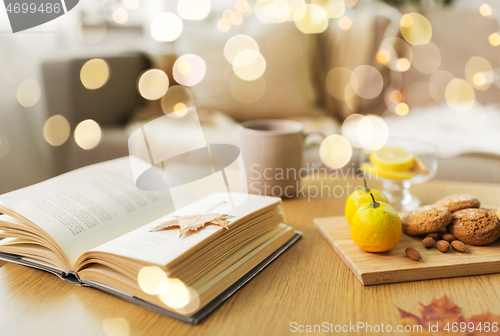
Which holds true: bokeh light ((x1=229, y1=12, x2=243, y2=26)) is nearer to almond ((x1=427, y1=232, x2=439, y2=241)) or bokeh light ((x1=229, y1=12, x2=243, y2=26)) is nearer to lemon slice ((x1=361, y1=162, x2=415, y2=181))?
lemon slice ((x1=361, y1=162, x2=415, y2=181))

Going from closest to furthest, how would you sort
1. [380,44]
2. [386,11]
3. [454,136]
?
1. [454,136]
2. [380,44]
3. [386,11]

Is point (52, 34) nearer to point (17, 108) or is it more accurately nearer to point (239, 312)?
point (17, 108)

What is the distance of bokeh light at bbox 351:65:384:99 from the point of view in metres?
1.63

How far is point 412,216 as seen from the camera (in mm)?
574

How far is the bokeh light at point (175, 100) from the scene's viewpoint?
1.85m

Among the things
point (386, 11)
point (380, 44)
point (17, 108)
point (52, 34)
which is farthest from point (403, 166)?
point (52, 34)

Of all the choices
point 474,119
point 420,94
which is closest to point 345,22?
point 420,94

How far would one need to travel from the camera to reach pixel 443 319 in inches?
15.7

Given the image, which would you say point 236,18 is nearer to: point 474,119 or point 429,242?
point 474,119

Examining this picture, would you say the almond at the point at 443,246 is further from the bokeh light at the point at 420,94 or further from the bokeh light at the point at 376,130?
the bokeh light at the point at 420,94

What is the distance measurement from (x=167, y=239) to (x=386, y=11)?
175 cm

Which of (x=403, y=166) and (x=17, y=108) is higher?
(x=17, y=108)

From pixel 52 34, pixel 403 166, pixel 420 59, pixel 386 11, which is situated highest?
pixel 52 34

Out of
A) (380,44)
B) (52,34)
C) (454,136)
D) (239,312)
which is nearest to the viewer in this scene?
(239,312)
